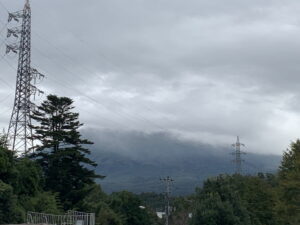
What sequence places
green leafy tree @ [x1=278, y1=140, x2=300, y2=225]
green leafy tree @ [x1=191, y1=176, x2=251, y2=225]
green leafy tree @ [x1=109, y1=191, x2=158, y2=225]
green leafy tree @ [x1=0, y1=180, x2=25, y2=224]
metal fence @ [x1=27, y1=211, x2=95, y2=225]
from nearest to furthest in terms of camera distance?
1. metal fence @ [x1=27, y1=211, x2=95, y2=225]
2. green leafy tree @ [x1=0, y1=180, x2=25, y2=224]
3. green leafy tree @ [x1=278, y1=140, x2=300, y2=225]
4. green leafy tree @ [x1=191, y1=176, x2=251, y2=225]
5. green leafy tree @ [x1=109, y1=191, x2=158, y2=225]

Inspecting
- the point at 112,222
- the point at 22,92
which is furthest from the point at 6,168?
the point at 112,222

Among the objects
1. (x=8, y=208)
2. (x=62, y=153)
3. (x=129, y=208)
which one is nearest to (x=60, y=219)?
(x=8, y=208)

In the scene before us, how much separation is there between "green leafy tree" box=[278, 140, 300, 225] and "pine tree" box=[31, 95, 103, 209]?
19891 mm

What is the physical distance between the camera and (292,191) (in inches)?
2376

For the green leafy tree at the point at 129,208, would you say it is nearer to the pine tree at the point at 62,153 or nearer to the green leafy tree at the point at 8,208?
the pine tree at the point at 62,153

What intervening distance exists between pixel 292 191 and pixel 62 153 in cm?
2421

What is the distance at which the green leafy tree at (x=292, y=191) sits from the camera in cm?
5850

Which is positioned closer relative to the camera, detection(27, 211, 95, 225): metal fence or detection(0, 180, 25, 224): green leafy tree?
detection(27, 211, 95, 225): metal fence

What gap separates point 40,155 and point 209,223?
1909cm

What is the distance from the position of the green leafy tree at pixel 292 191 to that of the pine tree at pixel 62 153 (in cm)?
1989

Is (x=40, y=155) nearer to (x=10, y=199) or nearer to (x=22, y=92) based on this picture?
(x=22, y=92)

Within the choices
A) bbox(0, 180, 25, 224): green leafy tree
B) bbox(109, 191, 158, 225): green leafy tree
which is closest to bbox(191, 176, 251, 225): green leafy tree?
bbox(0, 180, 25, 224): green leafy tree

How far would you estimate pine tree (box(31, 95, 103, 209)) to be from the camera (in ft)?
200

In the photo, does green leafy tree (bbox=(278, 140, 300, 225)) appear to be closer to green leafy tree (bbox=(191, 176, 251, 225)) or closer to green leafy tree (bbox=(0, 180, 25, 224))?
green leafy tree (bbox=(191, 176, 251, 225))
